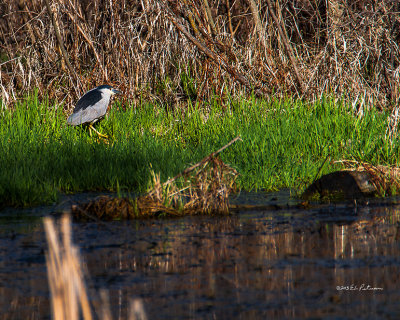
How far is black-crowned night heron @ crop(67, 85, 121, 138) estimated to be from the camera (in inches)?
324

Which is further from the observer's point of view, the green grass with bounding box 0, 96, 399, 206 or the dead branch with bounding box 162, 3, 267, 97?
the dead branch with bounding box 162, 3, 267, 97

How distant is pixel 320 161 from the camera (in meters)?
6.75

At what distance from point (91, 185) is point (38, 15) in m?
4.83

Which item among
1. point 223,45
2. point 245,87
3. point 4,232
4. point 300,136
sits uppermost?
point 223,45

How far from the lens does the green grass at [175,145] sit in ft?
20.2

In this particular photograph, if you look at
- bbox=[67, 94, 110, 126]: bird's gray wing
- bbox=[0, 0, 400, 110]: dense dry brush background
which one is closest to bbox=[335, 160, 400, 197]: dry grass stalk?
bbox=[0, 0, 400, 110]: dense dry brush background

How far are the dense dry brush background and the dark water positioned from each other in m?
4.70

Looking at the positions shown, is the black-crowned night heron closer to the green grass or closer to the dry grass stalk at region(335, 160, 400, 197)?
the green grass

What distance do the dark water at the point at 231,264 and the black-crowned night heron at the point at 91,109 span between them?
3311mm

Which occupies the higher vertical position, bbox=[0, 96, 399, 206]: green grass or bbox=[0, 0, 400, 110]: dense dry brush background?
bbox=[0, 0, 400, 110]: dense dry brush background

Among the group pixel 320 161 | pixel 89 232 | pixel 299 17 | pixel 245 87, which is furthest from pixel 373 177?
pixel 299 17

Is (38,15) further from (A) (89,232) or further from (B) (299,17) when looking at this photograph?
(A) (89,232)

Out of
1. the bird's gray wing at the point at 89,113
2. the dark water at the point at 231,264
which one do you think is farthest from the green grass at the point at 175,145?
the dark water at the point at 231,264

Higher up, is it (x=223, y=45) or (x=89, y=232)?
(x=223, y=45)
